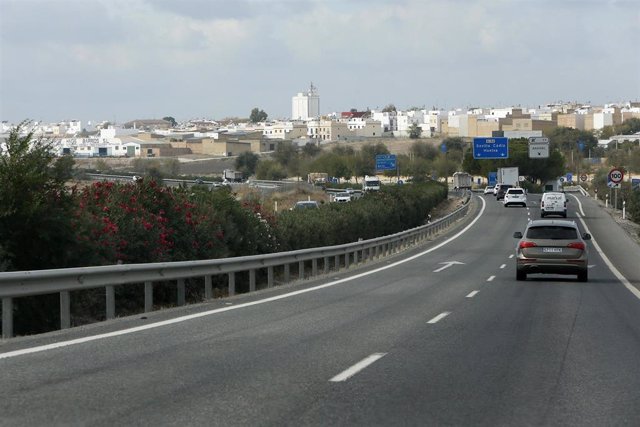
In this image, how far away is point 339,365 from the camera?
11.6 m

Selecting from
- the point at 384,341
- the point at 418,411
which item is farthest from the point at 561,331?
the point at 418,411

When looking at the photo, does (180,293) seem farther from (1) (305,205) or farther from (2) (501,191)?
(2) (501,191)

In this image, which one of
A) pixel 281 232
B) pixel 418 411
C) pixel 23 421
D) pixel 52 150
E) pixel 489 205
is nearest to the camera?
pixel 23 421

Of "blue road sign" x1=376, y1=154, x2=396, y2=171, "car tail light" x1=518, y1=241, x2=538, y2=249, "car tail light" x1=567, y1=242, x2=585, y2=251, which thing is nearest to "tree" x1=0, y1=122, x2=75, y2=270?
"car tail light" x1=518, y1=241, x2=538, y2=249

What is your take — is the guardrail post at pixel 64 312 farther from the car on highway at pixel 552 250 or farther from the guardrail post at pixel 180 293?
the car on highway at pixel 552 250

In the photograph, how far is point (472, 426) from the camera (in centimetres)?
830

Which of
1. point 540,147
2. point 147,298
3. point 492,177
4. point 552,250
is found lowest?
point 492,177

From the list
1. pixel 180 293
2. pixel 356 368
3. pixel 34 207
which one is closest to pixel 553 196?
pixel 180 293

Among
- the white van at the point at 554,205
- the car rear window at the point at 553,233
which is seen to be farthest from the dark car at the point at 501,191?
the car rear window at the point at 553,233

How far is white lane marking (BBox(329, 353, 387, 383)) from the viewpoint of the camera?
10.6m

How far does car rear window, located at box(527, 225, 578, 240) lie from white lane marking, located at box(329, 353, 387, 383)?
57.3 feet

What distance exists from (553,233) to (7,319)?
60.0 feet

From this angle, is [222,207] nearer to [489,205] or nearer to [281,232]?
Answer: [281,232]

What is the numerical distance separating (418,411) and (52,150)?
12083 millimetres
